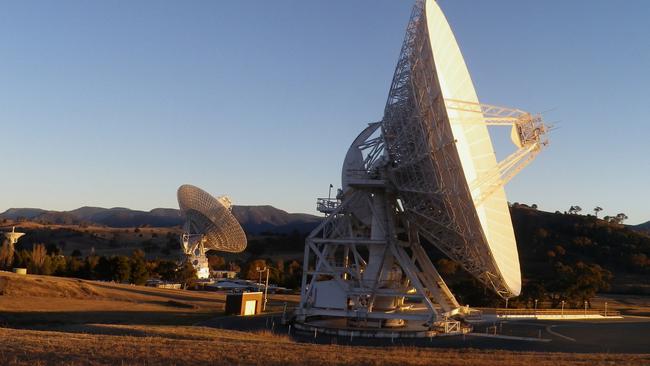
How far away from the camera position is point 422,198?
102ft

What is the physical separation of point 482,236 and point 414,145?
5631 millimetres

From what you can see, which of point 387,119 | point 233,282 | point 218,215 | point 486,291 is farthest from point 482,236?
point 233,282

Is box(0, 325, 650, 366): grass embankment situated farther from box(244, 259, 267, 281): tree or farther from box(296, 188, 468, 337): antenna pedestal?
box(244, 259, 267, 281): tree

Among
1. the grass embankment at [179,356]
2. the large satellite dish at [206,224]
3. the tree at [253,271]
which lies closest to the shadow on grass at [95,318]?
the grass embankment at [179,356]

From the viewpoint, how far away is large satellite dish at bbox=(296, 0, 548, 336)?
27.2 meters

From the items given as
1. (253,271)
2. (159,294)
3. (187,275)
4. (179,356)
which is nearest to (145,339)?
(179,356)

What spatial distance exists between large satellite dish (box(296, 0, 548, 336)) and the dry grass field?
6597 millimetres

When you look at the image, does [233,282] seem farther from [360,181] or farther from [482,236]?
[482,236]

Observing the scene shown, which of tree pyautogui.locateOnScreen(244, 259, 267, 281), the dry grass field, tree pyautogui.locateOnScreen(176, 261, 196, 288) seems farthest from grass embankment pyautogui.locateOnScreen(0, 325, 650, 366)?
tree pyautogui.locateOnScreen(244, 259, 267, 281)

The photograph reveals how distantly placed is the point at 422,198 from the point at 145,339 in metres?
15.6

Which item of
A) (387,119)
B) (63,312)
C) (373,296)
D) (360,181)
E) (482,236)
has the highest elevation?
(387,119)

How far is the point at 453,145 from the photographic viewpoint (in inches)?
1026

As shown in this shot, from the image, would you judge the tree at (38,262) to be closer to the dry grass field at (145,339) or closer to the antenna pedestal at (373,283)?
the dry grass field at (145,339)

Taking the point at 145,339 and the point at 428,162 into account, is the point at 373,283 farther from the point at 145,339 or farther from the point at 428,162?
the point at 145,339
